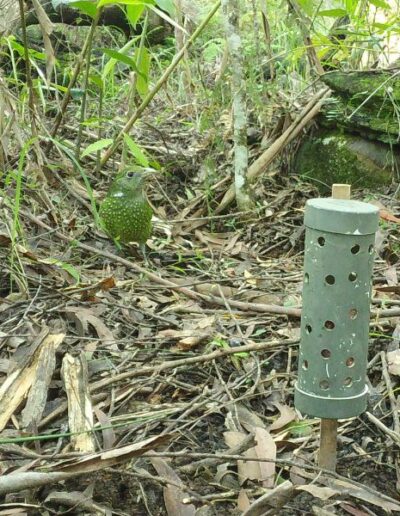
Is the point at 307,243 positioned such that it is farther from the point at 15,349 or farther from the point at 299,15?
the point at 299,15

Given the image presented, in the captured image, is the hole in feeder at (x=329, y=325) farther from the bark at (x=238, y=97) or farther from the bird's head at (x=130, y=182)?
the bark at (x=238, y=97)

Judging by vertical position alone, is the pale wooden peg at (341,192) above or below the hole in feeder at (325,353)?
above

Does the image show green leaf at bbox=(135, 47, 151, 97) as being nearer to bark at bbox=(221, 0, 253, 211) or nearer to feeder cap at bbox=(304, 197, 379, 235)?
bark at bbox=(221, 0, 253, 211)

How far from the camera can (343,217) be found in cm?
178

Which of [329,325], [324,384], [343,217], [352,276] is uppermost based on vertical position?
[343,217]

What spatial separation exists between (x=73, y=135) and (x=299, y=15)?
1.95 meters

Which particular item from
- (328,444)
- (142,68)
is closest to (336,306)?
(328,444)

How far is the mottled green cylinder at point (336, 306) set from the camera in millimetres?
1806

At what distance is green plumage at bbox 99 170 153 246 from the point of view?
4.04m

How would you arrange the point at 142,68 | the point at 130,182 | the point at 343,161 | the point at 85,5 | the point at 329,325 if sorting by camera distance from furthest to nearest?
the point at 343,161 → the point at 142,68 → the point at 130,182 → the point at 85,5 → the point at 329,325

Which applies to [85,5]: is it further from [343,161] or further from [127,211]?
[343,161]

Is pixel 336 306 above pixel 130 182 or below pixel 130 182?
above

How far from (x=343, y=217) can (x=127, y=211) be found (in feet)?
7.85

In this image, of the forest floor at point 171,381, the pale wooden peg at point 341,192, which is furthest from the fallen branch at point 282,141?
the pale wooden peg at point 341,192
